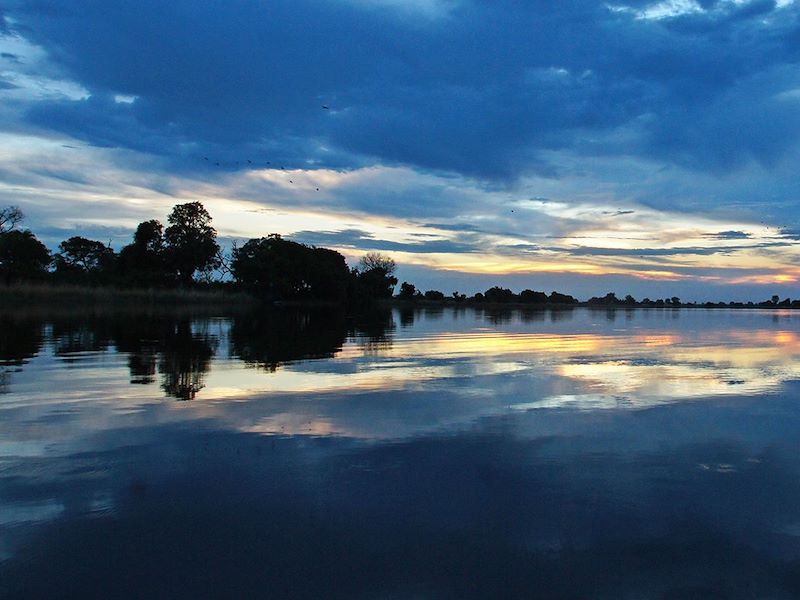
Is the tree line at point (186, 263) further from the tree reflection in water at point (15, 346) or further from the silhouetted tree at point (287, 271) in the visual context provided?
the tree reflection in water at point (15, 346)

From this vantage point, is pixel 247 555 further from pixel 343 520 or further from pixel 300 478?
pixel 300 478

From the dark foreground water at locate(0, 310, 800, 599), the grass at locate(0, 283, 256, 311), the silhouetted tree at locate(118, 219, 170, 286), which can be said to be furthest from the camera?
the silhouetted tree at locate(118, 219, 170, 286)

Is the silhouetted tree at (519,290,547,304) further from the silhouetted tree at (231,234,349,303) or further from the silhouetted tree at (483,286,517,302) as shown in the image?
the silhouetted tree at (231,234,349,303)

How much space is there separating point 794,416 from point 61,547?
11.6m

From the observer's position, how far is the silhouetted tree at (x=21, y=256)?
206 feet

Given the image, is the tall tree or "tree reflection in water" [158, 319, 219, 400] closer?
"tree reflection in water" [158, 319, 219, 400]

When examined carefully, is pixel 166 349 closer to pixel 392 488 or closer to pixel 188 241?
pixel 392 488

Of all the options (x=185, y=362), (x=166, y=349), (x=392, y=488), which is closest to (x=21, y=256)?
(x=166, y=349)

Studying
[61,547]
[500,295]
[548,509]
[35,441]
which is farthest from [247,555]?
[500,295]

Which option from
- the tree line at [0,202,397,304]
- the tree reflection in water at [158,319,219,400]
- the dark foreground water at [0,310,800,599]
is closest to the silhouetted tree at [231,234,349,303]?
the tree line at [0,202,397,304]

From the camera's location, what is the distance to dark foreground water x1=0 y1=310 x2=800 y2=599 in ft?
15.6

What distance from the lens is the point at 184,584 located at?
179 inches

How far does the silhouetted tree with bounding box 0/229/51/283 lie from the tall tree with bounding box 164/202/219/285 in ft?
52.6

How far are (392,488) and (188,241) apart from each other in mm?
83220
